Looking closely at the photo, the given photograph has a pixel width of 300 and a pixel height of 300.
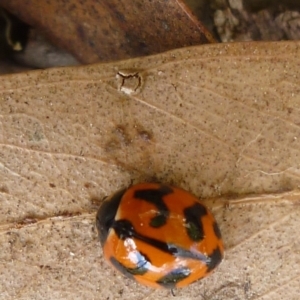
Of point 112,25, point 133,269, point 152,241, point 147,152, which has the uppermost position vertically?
point 112,25

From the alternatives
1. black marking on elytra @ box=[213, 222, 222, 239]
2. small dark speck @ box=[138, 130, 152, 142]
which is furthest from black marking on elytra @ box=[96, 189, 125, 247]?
black marking on elytra @ box=[213, 222, 222, 239]

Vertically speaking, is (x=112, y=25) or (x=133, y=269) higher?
(x=112, y=25)

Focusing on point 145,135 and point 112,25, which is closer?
point 145,135

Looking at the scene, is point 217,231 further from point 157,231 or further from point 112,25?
point 112,25

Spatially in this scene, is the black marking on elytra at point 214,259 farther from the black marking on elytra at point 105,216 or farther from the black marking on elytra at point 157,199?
the black marking on elytra at point 105,216

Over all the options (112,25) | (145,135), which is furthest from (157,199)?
(112,25)

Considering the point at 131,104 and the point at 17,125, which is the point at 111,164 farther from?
the point at 17,125

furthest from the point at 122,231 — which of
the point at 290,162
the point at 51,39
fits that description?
the point at 51,39

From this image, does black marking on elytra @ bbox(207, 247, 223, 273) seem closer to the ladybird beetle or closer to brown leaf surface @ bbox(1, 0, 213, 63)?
the ladybird beetle
